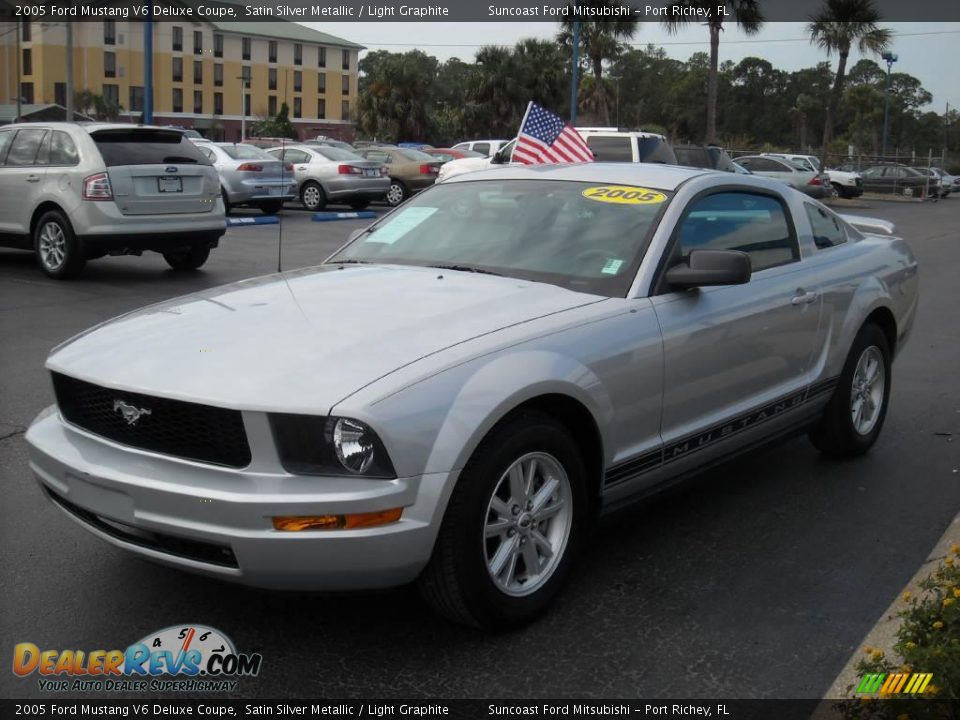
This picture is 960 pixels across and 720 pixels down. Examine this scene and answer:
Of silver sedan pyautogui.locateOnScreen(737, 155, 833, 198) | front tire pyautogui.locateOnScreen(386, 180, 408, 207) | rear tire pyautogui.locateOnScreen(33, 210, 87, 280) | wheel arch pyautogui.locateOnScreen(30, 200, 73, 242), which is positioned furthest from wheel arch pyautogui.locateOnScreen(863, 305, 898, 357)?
silver sedan pyautogui.locateOnScreen(737, 155, 833, 198)

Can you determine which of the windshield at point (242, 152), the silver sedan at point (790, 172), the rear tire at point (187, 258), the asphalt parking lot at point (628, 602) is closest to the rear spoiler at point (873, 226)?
the asphalt parking lot at point (628, 602)

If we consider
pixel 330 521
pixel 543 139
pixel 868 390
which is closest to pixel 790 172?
pixel 543 139

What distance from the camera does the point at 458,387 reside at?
328 centimetres

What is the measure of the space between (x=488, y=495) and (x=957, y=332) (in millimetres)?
8209

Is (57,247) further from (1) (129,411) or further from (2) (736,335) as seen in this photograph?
(2) (736,335)

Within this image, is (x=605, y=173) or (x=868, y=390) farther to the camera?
(x=868, y=390)

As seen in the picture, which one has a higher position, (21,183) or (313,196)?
(21,183)

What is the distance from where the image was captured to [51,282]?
11359 mm

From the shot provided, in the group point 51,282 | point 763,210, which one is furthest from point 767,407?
point 51,282

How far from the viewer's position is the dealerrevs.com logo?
322 cm

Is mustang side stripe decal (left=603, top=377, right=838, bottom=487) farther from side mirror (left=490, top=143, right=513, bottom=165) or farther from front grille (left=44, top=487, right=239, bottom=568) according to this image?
side mirror (left=490, top=143, right=513, bottom=165)

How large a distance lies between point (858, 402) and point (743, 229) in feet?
4.54

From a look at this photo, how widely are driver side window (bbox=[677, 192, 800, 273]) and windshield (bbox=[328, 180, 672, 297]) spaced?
0.64 ft

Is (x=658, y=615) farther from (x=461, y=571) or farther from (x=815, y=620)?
(x=461, y=571)
